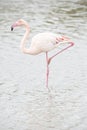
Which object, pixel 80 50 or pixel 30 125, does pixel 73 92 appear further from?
pixel 80 50

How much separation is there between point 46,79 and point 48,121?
2.53 metres

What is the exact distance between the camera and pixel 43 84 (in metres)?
10.9

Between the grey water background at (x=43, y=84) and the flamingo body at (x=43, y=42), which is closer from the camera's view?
the grey water background at (x=43, y=84)

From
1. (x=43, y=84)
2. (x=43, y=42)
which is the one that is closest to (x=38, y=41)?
(x=43, y=42)

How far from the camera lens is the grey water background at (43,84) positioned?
8.70 meters

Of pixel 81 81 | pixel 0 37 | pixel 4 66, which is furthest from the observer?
pixel 0 37

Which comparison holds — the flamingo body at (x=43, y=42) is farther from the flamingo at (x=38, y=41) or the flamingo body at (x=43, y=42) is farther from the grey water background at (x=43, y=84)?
the grey water background at (x=43, y=84)

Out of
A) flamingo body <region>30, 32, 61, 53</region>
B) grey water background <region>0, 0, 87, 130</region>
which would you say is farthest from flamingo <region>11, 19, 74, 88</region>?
grey water background <region>0, 0, 87, 130</region>

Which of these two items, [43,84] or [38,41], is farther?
[38,41]

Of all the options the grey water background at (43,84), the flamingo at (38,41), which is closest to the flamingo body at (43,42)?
the flamingo at (38,41)

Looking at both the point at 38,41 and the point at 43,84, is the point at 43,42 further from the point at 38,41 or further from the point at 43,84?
the point at 43,84

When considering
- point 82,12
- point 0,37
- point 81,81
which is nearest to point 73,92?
point 81,81

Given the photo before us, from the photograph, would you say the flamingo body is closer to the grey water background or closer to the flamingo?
the flamingo

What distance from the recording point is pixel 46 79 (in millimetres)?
11109
